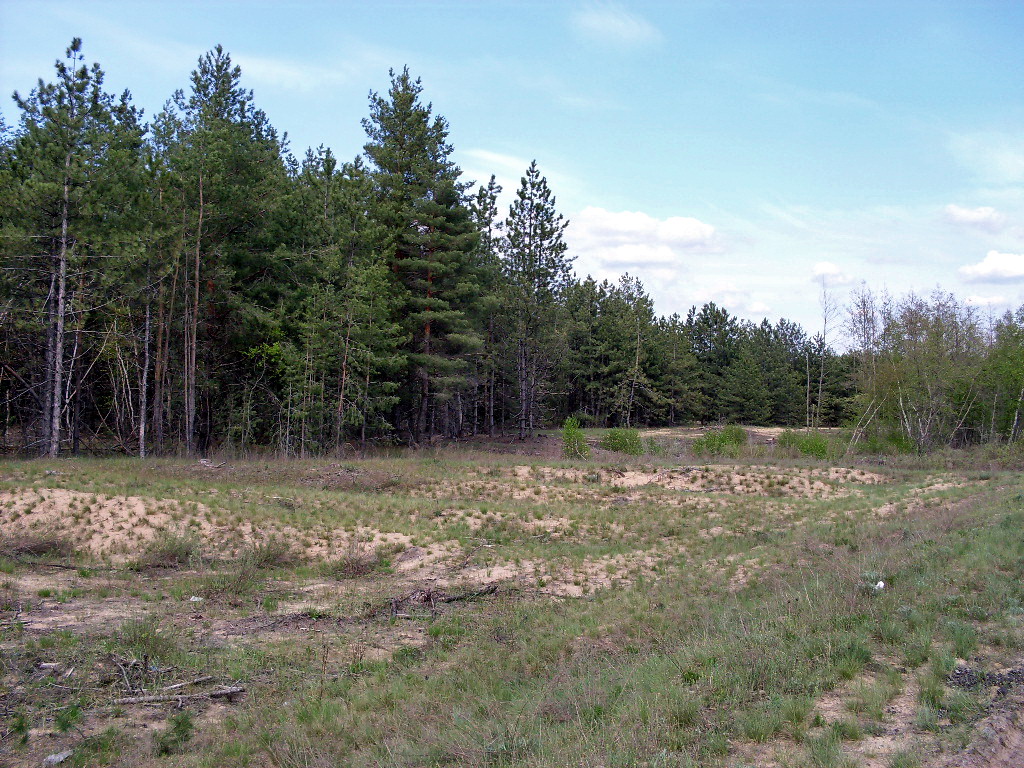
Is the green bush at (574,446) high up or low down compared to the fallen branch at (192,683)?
up

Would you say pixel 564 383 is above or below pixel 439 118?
below

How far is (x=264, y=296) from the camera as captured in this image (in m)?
27.0

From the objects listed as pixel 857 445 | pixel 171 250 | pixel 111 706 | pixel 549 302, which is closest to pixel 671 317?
pixel 549 302

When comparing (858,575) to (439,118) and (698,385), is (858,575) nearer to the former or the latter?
(439,118)

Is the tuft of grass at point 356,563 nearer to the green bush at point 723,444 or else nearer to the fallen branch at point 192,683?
the fallen branch at point 192,683

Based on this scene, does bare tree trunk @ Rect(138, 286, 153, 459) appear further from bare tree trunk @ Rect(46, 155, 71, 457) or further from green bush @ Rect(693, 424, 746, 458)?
green bush @ Rect(693, 424, 746, 458)

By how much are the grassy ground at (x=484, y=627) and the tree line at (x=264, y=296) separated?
7160mm

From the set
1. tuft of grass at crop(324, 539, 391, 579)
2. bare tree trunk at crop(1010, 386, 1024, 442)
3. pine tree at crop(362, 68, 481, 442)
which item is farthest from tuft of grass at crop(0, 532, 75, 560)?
bare tree trunk at crop(1010, 386, 1024, 442)

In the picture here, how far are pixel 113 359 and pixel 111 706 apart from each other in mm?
21276

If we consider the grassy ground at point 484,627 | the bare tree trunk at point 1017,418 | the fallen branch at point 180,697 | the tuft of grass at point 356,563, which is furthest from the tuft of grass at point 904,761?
the bare tree trunk at point 1017,418

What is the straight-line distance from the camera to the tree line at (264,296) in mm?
20453

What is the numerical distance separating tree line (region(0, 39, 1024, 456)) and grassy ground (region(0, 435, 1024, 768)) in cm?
716

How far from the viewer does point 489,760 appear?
481cm

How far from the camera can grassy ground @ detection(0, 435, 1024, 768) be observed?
200 inches
